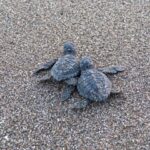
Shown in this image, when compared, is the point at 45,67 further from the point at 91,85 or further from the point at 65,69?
the point at 91,85

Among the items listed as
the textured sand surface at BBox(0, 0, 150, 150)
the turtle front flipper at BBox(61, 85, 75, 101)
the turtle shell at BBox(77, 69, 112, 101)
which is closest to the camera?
the textured sand surface at BBox(0, 0, 150, 150)

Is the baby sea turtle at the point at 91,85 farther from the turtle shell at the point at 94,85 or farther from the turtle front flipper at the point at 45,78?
the turtle front flipper at the point at 45,78

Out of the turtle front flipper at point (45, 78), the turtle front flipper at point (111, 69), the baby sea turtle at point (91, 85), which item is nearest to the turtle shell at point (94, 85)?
the baby sea turtle at point (91, 85)

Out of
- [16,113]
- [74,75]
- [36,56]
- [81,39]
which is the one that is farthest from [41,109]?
[81,39]

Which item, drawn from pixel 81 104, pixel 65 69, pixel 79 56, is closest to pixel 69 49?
pixel 79 56

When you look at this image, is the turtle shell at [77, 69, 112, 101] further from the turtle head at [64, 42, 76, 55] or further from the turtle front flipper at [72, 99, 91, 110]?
the turtle head at [64, 42, 76, 55]

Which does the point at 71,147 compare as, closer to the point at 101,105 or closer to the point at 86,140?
the point at 86,140

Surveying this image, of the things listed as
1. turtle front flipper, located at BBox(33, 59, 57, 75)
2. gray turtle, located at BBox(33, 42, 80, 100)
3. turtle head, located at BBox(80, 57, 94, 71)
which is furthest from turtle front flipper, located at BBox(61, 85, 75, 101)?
turtle front flipper, located at BBox(33, 59, 57, 75)
